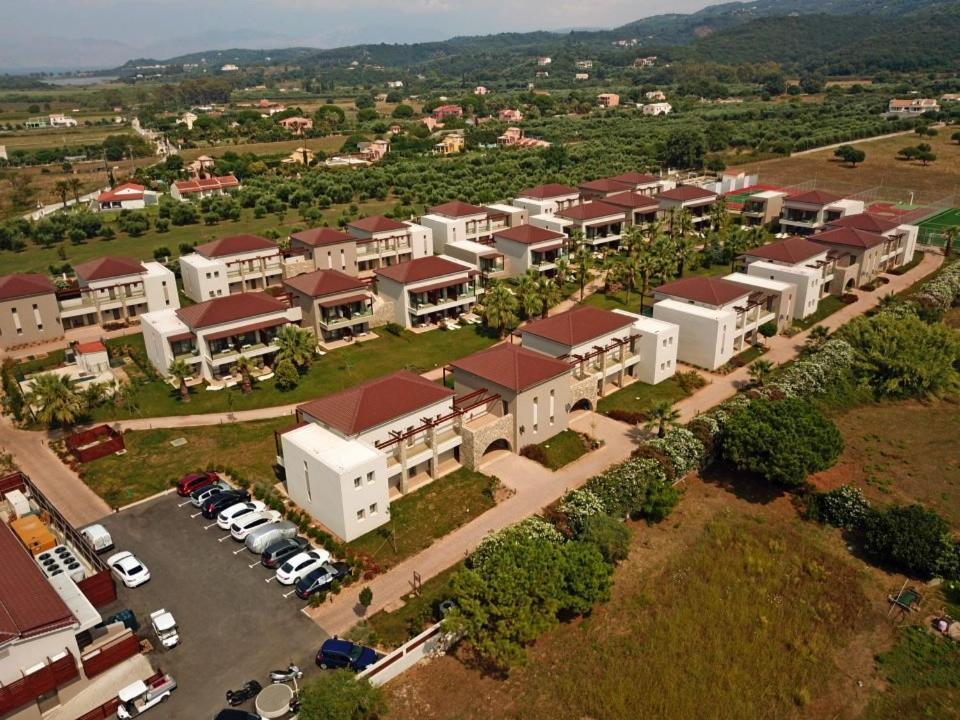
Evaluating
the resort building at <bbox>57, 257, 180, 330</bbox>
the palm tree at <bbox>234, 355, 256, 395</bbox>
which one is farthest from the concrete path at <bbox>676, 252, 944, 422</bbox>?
the resort building at <bbox>57, 257, 180, 330</bbox>

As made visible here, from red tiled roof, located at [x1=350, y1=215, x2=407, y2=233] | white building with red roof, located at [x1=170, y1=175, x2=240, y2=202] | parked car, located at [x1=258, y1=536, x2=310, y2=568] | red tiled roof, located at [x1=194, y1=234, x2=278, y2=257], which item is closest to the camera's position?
parked car, located at [x1=258, y1=536, x2=310, y2=568]

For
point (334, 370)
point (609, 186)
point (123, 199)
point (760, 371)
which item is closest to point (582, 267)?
point (760, 371)

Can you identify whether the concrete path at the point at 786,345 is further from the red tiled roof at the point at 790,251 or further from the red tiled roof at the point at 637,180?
the red tiled roof at the point at 637,180

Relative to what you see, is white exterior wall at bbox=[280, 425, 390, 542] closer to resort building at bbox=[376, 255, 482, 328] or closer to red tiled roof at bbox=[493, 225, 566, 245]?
resort building at bbox=[376, 255, 482, 328]

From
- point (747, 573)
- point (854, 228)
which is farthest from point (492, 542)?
point (854, 228)

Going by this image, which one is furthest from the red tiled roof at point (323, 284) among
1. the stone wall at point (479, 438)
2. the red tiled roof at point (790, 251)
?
the red tiled roof at point (790, 251)
